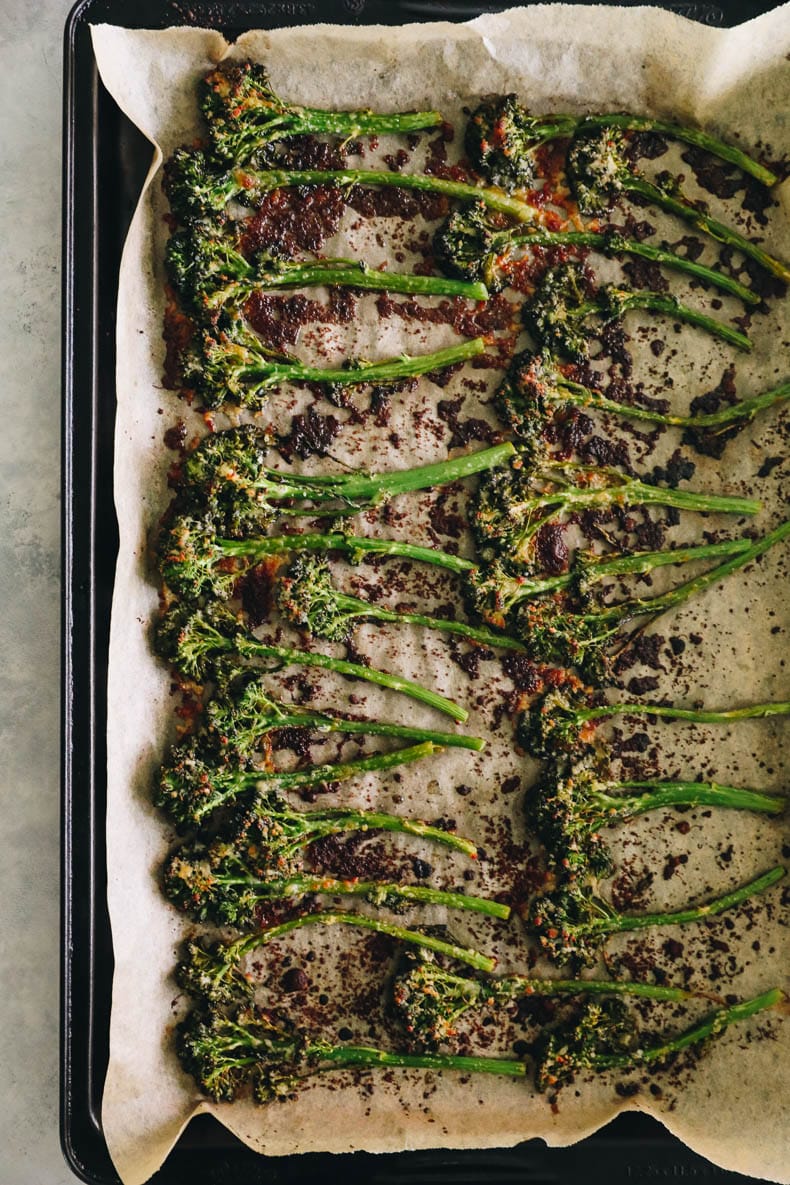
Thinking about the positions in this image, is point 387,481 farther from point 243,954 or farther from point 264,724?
point 243,954

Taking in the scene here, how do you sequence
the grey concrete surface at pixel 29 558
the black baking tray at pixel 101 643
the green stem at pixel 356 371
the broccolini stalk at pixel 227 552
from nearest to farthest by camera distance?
the black baking tray at pixel 101 643 → the broccolini stalk at pixel 227 552 → the green stem at pixel 356 371 → the grey concrete surface at pixel 29 558

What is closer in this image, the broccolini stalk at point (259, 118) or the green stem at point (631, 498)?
the broccolini stalk at point (259, 118)

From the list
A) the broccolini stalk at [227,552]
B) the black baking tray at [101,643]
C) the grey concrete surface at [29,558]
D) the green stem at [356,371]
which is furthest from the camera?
the grey concrete surface at [29,558]

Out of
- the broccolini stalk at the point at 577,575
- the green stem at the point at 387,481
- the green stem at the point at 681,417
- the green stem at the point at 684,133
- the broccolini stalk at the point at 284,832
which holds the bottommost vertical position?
the broccolini stalk at the point at 284,832

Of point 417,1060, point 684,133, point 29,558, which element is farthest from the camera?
point 29,558

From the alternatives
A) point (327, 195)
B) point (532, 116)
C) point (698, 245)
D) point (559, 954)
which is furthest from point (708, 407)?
point (559, 954)

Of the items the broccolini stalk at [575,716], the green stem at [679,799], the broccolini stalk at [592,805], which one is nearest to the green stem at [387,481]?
the broccolini stalk at [575,716]

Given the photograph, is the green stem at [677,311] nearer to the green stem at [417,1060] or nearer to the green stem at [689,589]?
the green stem at [689,589]

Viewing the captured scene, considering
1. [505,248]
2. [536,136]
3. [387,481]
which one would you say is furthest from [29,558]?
[536,136]
